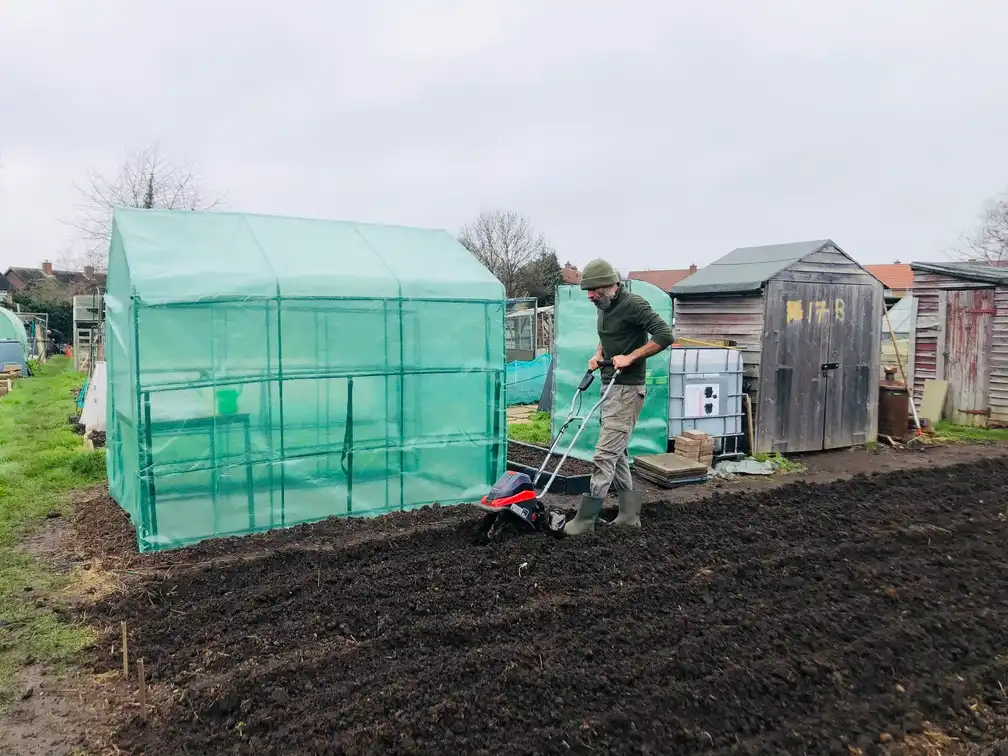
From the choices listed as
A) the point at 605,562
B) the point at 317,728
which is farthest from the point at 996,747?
the point at 317,728

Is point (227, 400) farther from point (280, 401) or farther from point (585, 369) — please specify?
point (585, 369)

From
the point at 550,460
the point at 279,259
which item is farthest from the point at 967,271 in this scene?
the point at 279,259

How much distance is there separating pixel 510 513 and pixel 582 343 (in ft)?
14.5

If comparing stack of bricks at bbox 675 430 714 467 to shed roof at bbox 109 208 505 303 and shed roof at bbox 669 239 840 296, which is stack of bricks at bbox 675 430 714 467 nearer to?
shed roof at bbox 669 239 840 296

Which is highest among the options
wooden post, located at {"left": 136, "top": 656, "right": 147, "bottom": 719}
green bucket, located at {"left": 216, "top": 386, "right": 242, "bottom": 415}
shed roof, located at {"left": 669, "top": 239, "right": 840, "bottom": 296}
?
shed roof, located at {"left": 669, "top": 239, "right": 840, "bottom": 296}

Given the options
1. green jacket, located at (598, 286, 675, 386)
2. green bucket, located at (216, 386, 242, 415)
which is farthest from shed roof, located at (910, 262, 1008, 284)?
green bucket, located at (216, 386, 242, 415)

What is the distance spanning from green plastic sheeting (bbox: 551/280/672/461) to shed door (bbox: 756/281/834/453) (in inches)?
63.1

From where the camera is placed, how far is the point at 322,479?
6613mm

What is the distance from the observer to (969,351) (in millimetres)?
13688

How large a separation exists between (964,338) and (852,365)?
4.46 metres

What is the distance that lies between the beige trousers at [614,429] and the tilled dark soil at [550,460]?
97.3 inches

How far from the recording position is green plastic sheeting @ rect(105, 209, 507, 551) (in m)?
5.89

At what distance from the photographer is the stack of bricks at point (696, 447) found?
9180 millimetres

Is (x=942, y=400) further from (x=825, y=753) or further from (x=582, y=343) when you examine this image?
(x=825, y=753)
